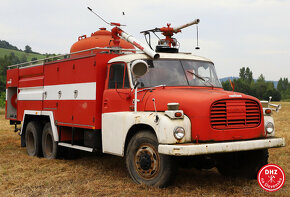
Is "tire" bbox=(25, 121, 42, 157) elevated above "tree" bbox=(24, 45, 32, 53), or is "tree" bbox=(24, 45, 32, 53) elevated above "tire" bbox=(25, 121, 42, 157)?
"tree" bbox=(24, 45, 32, 53)

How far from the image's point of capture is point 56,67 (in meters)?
9.77

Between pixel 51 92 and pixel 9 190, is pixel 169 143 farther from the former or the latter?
pixel 51 92

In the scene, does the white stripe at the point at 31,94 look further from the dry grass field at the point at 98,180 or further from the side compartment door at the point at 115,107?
the side compartment door at the point at 115,107

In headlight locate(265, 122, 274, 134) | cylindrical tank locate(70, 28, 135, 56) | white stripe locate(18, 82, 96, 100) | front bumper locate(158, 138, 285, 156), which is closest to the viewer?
front bumper locate(158, 138, 285, 156)

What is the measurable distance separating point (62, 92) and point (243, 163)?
4710 millimetres

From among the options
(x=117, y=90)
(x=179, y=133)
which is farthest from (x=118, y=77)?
(x=179, y=133)

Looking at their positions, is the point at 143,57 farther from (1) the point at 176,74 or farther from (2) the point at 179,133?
(2) the point at 179,133

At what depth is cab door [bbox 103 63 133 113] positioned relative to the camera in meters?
7.27

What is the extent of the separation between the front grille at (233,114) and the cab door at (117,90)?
1764 millimetres

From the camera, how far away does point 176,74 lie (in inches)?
287

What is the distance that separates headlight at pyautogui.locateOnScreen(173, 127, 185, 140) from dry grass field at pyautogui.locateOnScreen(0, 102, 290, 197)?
0.94 m

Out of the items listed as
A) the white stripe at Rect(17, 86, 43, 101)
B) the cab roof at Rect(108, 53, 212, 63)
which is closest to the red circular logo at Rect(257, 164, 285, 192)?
the cab roof at Rect(108, 53, 212, 63)

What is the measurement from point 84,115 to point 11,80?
5.22m

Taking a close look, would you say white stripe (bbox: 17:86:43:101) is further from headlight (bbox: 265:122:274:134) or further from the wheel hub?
headlight (bbox: 265:122:274:134)
